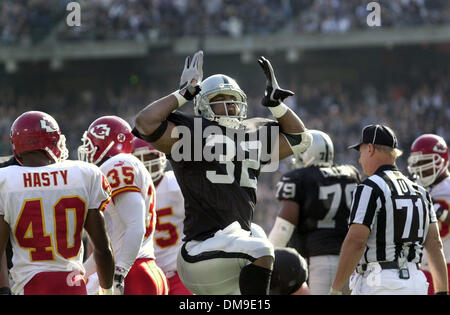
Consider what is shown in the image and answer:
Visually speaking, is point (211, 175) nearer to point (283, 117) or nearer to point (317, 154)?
point (283, 117)

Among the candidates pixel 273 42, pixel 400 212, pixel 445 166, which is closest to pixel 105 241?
pixel 400 212

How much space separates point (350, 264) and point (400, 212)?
0.45 metres

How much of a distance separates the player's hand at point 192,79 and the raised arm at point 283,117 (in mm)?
402

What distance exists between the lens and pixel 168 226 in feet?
21.4

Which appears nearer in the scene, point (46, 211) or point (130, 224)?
point (46, 211)

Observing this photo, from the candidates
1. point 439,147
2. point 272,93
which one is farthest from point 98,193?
point 439,147

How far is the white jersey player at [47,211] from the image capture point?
4.48m

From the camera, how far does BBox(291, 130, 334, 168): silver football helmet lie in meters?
7.12

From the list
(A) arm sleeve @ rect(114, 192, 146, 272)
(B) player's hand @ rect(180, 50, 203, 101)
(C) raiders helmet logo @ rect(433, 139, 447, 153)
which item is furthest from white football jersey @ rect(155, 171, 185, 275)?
(C) raiders helmet logo @ rect(433, 139, 447, 153)

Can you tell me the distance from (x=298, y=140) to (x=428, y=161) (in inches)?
96.3

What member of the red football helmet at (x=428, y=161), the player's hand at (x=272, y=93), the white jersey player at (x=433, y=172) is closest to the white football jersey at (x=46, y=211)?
the player's hand at (x=272, y=93)

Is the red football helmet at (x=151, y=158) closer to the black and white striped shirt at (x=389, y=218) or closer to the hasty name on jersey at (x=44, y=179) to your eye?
the black and white striped shirt at (x=389, y=218)

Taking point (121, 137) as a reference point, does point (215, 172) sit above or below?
below

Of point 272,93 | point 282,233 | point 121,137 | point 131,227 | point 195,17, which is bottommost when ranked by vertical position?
point 282,233
